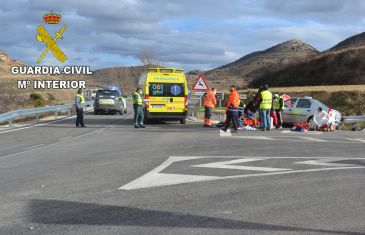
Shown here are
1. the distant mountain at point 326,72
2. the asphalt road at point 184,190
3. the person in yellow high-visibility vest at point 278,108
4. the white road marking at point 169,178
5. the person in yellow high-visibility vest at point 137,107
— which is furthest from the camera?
the distant mountain at point 326,72

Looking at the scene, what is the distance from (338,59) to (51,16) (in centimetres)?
8932

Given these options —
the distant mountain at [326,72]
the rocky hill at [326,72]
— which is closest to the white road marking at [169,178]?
the distant mountain at [326,72]

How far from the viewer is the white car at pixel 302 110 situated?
79.5 ft

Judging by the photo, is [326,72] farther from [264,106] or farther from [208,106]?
[264,106]

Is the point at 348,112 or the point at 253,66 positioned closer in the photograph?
the point at 348,112

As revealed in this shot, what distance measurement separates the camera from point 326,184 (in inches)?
339

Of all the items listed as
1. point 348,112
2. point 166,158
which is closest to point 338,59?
point 348,112

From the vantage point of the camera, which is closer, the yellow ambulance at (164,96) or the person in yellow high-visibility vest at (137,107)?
the person in yellow high-visibility vest at (137,107)

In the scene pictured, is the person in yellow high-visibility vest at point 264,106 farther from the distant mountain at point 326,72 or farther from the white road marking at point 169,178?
the distant mountain at point 326,72

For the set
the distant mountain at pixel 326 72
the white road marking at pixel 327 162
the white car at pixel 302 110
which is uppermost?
the distant mountain at pixel 326 72

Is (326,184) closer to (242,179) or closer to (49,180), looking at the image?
(242,179)

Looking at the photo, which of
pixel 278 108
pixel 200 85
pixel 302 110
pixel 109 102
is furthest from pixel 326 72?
pixel 278 108

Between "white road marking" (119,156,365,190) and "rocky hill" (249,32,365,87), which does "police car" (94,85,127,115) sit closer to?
"white road marking" (119,156,365,190)

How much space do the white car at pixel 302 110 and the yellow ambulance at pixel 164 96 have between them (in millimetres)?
4539
